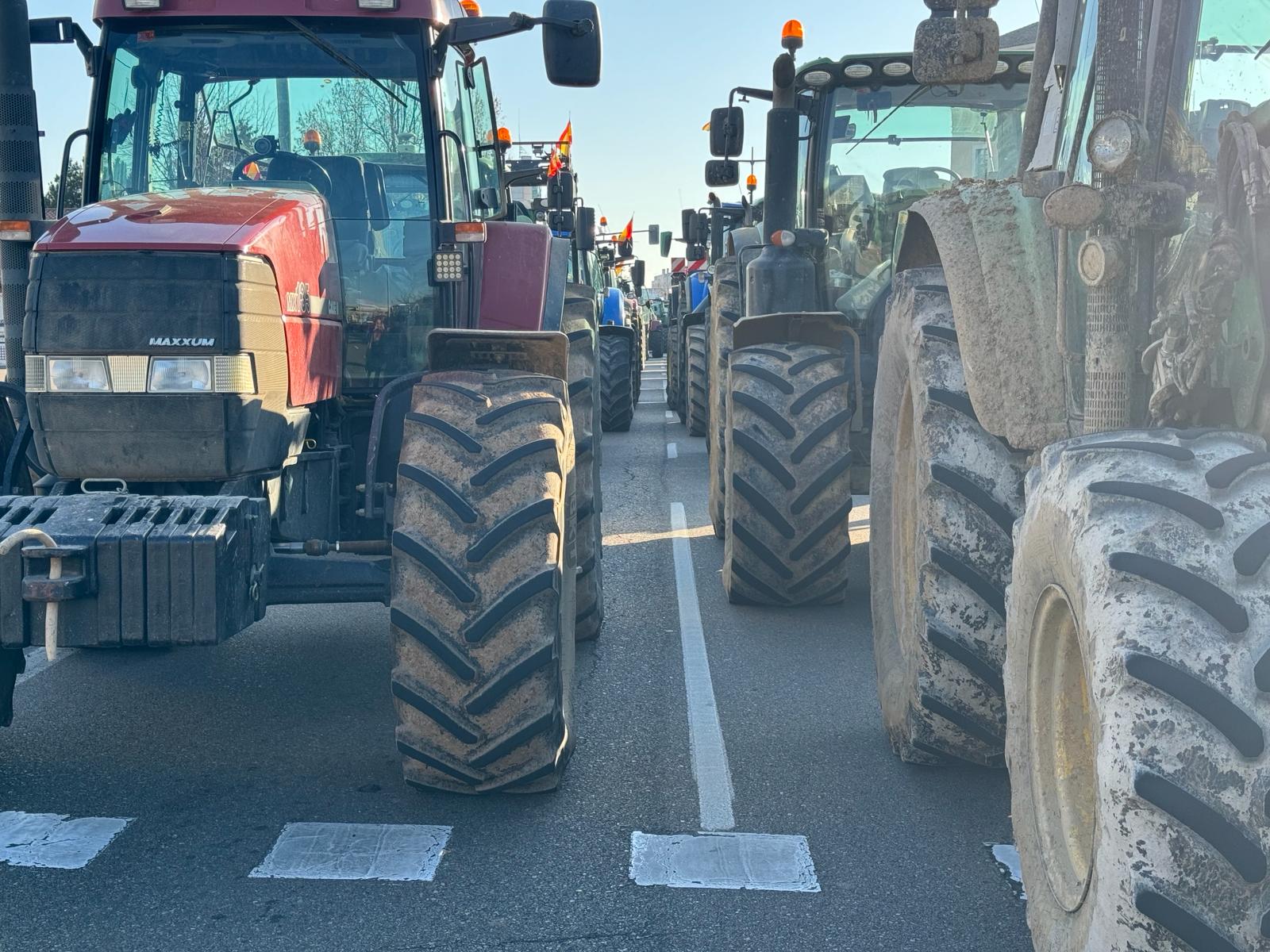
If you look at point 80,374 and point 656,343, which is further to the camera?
point 656,343

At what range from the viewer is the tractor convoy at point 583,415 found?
7.07 feet

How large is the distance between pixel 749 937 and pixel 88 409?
230 cm

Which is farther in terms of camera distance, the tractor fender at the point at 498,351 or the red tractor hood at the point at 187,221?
the tractor fender at the point at 498,351

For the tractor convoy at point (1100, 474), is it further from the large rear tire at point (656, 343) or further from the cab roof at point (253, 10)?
the large rear tire at point (656, 343)

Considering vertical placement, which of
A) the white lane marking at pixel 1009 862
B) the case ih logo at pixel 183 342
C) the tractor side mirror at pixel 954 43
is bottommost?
the white lane marking at pixel 1009 862

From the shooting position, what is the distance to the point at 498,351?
179 inches

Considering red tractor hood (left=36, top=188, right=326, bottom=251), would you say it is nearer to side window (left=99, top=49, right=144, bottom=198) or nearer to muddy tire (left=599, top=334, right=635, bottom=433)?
side window (left=99, top=49, right=144, bottom=198)

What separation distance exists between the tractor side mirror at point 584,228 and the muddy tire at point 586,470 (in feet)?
20.7

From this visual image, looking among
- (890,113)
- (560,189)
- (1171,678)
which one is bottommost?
(1171,678)

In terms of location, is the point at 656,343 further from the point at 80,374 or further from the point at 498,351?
the point at 80,374

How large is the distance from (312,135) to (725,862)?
2.93m

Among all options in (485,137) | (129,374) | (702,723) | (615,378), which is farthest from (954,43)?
(615,378)

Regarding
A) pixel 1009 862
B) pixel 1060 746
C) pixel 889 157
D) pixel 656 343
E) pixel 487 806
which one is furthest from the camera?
pixel 656 343

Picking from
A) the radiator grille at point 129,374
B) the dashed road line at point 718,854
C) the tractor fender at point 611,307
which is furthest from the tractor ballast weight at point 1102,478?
the tractor fender at point 611,307
